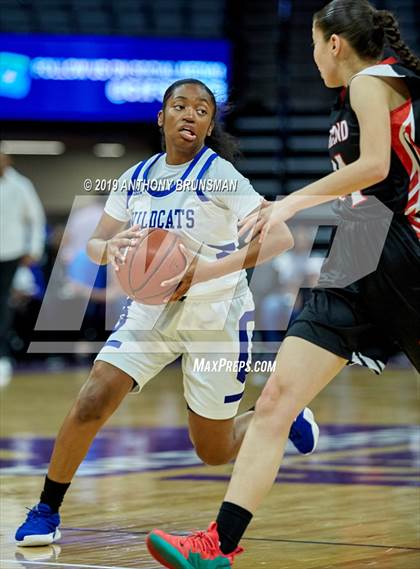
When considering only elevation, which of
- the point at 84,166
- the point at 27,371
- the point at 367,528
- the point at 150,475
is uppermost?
the point at 367,528

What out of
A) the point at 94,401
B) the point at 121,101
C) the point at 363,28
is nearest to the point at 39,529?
the point at 94,401

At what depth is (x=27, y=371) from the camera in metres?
13.7

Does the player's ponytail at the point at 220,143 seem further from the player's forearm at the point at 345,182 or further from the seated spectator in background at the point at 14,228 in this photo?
the seated spectator in background at the point at 14,228

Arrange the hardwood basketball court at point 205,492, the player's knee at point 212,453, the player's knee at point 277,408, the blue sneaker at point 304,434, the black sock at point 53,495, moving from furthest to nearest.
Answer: the blue sneaker at point 304,434, the player's knee at point 212,453, the black sock at point 53,495, the hardwood basketball court at point 205,492, the player's knee at point 277,408

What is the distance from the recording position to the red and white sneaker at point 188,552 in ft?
10.3

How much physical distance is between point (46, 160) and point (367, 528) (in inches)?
495

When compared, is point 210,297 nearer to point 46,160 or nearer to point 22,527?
point 22,527

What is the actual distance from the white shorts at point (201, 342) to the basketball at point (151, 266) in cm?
18

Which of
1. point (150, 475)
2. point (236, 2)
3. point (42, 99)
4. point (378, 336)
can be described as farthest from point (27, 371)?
point (378, 336)

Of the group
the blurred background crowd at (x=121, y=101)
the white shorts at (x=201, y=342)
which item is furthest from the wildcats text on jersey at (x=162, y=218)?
the blurred background crowd at (x=121, y=101)

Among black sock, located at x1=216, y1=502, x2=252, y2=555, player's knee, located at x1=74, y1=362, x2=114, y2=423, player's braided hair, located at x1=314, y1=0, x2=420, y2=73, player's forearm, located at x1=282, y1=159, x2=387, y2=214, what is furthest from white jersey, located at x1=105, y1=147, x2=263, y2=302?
black sock, located at x1=216, y1=502, x2=252, y2=555

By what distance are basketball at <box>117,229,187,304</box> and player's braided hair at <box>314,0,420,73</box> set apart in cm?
89

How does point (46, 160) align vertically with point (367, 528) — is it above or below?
below

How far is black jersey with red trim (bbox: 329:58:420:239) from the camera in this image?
3408 mm
